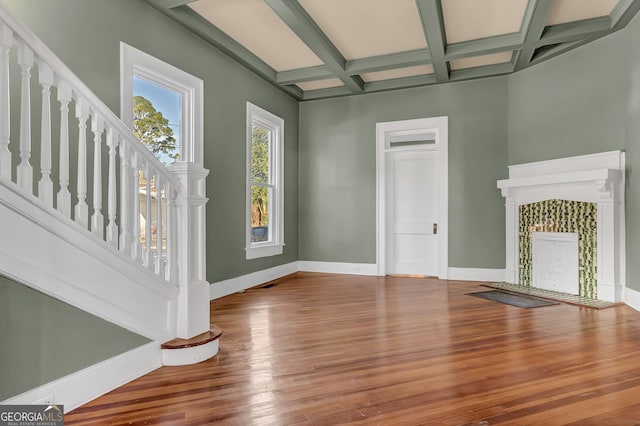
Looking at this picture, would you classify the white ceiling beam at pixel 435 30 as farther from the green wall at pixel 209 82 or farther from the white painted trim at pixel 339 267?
the white painted trim at pixel 339 267

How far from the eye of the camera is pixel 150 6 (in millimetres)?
3480

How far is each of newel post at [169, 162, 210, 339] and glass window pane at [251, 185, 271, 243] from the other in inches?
107

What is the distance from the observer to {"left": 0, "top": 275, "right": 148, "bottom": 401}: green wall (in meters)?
1.61

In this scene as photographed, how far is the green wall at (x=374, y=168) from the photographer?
548 centimetres

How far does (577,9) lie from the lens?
3.81m

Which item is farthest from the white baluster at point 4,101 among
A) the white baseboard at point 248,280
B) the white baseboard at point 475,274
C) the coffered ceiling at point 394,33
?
the white baseboard at point 475,274

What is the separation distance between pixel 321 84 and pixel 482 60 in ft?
7.82

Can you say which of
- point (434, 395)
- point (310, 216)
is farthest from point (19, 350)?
point (310, 216)

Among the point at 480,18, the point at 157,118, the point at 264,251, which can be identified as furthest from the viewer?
the point at 264,251

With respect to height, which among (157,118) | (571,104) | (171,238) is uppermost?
(571,104)

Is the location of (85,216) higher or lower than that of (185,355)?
higher

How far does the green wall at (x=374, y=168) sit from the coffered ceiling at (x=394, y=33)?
448 mm

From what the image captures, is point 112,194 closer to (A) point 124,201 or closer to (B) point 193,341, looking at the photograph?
(A) point 124,201

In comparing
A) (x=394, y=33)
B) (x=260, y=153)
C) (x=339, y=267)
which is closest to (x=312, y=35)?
(x=394, y=33)
